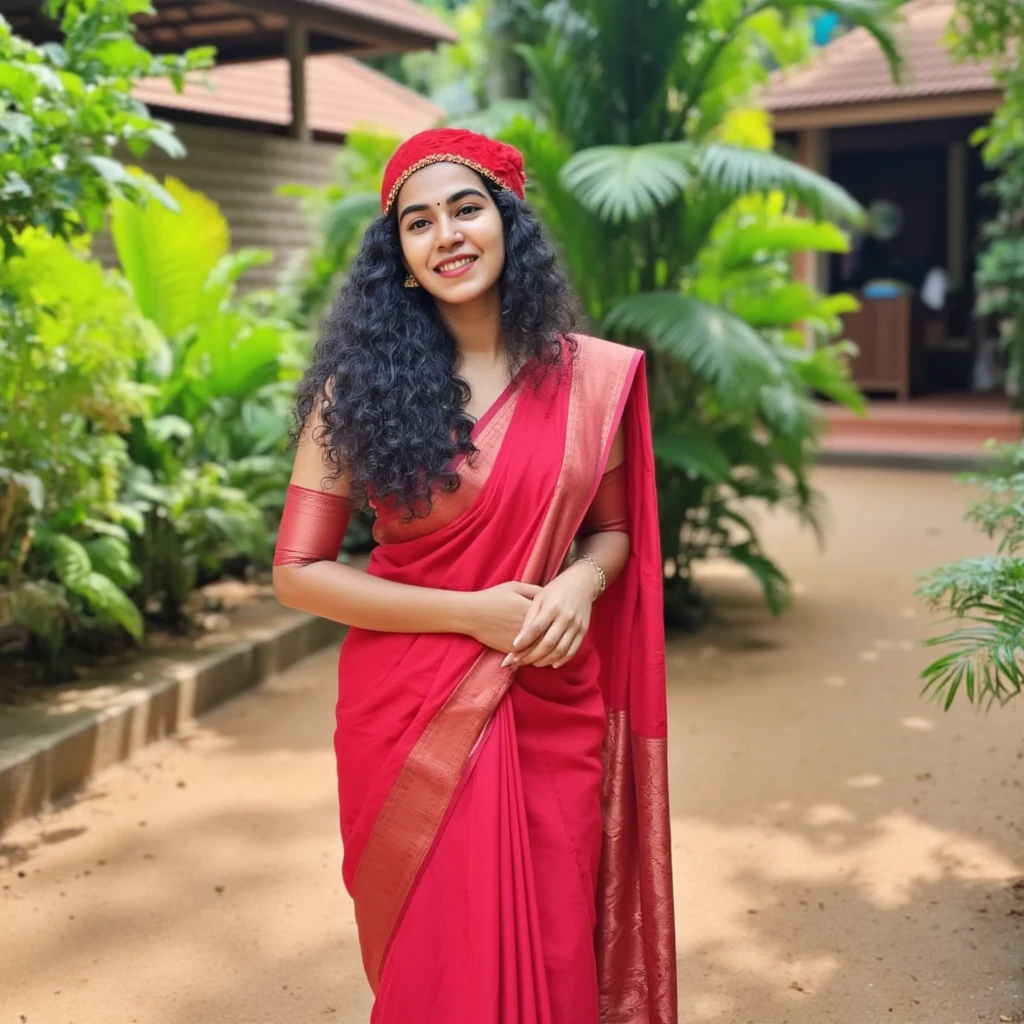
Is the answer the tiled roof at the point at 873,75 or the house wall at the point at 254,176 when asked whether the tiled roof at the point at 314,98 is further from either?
the tiled roof at the point at 873,75

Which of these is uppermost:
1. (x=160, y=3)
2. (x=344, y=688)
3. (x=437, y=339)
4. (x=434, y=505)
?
(x=160, y=3)

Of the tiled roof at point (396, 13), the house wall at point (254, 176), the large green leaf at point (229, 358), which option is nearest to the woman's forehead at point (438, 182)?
the large green leaf at point (229, 358)

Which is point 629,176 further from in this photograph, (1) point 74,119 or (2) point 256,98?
(2) point 256,98

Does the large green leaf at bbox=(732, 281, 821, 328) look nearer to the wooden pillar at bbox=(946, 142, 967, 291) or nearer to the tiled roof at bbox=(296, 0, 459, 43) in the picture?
the tiled roof at bbox=(296, 0, 459, 43)

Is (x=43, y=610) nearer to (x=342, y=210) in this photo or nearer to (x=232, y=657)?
(x=232, y=657)

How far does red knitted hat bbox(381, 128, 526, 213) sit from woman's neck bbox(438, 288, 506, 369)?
0.21 meters

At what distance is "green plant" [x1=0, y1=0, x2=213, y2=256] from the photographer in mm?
3732

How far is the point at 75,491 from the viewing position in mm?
4852

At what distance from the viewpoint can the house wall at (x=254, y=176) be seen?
8.55 m

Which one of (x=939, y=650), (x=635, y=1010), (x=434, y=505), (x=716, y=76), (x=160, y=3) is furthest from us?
(x=160, y=3)

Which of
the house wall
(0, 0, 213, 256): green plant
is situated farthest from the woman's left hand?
the house wall

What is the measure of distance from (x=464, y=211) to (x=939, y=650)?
178 inches

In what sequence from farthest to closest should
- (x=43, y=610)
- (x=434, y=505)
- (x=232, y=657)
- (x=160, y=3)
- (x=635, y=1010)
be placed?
(x=160, y=3)
(x=232, y=657)
(x=43, y=610)
(x=635, y=1010)
(x=434, y=505)

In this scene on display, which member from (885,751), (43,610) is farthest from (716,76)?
(43,610)
